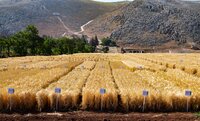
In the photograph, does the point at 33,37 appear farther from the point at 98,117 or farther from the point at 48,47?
the point at 98,117

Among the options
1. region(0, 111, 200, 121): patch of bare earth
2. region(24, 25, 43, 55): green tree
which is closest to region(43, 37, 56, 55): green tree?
region(24, 25, 43, 55): green tree

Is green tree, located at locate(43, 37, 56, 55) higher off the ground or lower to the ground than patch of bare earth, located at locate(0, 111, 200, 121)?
higher

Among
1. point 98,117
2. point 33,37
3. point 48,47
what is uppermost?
point 33,37

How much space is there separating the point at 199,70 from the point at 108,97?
2402cm

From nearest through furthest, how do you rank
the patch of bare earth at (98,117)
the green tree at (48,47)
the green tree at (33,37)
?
the patch of bare earth at (98,117) → the green tree at (33,37) → the green tree at (48,47)

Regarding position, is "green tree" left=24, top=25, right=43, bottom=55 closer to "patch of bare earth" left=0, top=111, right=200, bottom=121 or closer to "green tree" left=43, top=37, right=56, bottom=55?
"green tree" left=43, top=37, right=56, bottom=55

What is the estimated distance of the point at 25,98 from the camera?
22266mm

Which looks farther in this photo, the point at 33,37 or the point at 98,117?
the point at 33,37

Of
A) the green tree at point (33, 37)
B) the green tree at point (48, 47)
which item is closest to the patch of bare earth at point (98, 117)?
the green tree at point (33, 37)

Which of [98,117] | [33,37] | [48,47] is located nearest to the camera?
[98,117]

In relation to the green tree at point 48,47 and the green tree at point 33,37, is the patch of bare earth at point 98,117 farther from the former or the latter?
the green tree at point 48,47

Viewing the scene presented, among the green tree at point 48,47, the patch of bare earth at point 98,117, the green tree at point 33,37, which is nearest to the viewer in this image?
the patch of bare earth at point 98,117

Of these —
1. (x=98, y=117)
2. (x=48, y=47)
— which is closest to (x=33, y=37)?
(x=48, y=47)

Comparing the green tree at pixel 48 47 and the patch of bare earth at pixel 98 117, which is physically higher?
the green tree at pixel 48 47
